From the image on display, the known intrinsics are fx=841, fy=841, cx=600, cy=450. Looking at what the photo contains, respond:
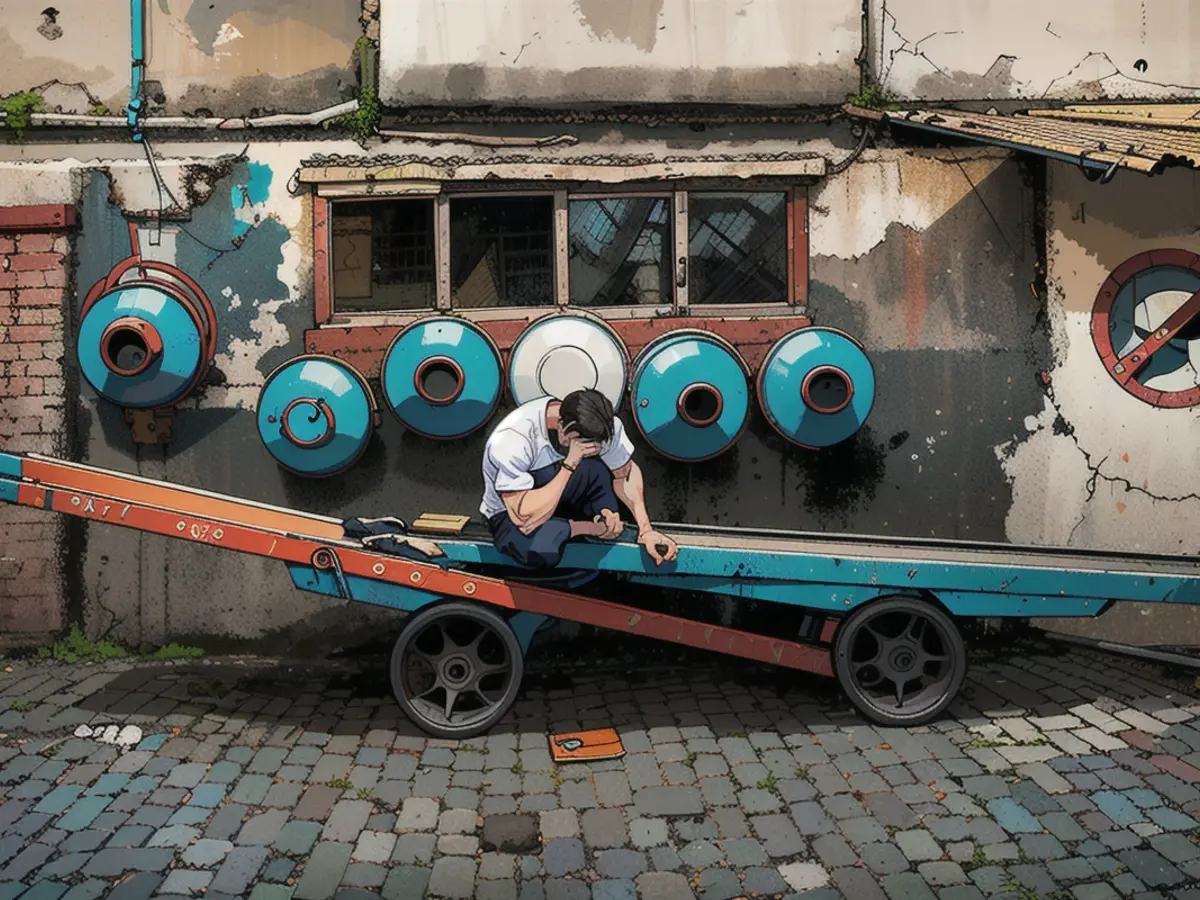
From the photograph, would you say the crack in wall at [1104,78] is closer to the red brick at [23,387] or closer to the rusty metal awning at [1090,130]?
the rusty metal awning at [1090,130]

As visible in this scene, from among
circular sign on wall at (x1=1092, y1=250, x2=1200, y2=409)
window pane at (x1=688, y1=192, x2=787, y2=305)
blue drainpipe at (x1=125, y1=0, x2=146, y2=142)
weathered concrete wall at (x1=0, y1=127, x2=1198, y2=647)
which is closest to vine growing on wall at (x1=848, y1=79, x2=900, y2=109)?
weathered concrete wall at (x1=0, y1=127, x2=1198, y2=647)

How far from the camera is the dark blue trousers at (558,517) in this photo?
14.1 ft

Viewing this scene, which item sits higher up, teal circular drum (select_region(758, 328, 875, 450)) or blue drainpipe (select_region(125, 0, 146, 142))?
blue drainpipe (select_region(125, 0, 146, 142))

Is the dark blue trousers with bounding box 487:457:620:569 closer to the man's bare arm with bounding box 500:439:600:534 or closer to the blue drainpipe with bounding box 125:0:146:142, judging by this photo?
the man's bare arm with bounding box 500:439:600:534

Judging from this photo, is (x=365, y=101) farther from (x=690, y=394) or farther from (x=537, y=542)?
(x=537, y=542)

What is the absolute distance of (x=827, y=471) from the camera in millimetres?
5906

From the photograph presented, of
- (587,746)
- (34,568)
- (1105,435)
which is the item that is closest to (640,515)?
(587,746)

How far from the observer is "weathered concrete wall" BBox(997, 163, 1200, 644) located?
5898mm

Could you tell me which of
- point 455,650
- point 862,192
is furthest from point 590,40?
point 455,650

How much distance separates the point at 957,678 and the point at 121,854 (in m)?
4.09

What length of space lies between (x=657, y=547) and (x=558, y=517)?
1.85 feet

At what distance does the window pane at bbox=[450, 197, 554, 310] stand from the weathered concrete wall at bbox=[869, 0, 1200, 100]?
263 cm

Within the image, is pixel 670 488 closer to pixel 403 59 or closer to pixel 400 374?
pixel 400 374

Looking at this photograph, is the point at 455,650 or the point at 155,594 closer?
the point at 455,650
